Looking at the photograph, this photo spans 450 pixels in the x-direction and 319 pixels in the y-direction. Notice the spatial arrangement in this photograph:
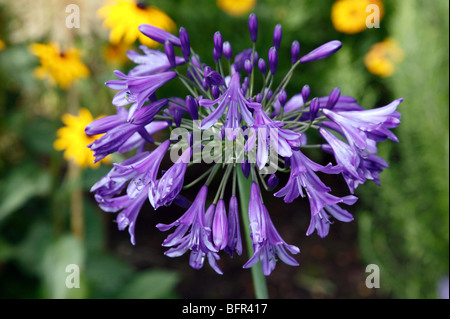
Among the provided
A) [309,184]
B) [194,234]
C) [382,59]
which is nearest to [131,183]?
[194,234]

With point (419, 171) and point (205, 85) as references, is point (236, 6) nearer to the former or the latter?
point (419, 171)

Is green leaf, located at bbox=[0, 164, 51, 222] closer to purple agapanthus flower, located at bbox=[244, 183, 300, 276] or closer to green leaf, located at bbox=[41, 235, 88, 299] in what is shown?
green leaf, located at bbox=[41, 235, 88, 299]

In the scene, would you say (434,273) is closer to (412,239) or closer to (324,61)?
(412,239)

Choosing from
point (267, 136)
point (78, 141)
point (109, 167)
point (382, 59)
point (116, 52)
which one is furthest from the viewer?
point (382, 59)

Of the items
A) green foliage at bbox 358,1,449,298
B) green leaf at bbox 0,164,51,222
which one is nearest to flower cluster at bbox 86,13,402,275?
green foliage at bbox 358,1,449,298

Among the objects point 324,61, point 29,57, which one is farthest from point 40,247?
point 324,61
